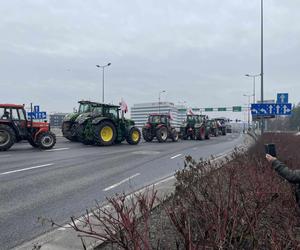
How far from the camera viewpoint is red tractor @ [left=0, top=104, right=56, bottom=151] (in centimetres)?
1830

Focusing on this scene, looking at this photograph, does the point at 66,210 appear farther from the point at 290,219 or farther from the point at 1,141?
the point at 1,141

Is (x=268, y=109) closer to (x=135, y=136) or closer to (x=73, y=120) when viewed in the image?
(x=135, y=136)

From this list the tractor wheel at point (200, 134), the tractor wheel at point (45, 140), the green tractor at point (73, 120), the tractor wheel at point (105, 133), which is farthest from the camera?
the tractor wheel at point (200, 134)

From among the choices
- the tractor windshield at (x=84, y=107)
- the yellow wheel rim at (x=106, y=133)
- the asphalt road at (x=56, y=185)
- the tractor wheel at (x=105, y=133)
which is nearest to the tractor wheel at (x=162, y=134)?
the tractor wheel at (x=105, y=133)

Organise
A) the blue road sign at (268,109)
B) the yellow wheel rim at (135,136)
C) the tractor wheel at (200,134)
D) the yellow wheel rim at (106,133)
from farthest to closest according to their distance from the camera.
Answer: the tractor wheel at (200,134)
the blue road sign at (268,109)
the yellow wheel rim at (135,136)
the yellow wheel rim at (106,133)

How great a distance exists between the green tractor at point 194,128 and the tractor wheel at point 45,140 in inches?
688

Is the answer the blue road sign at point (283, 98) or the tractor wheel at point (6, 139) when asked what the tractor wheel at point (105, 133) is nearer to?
the tractor wheel at point (6, 139)

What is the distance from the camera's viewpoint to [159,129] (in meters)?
28.8

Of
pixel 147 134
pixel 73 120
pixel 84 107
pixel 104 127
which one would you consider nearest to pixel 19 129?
pixel 104 127

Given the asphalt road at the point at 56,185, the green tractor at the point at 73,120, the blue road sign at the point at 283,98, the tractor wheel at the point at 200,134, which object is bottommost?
the asphalt road at the point at 56,185

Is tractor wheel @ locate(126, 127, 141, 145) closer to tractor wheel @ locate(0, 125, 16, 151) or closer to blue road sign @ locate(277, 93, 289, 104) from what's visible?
tractor wheel @ locate(0, 125, 16, 151)

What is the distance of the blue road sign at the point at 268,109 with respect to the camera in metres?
25.9

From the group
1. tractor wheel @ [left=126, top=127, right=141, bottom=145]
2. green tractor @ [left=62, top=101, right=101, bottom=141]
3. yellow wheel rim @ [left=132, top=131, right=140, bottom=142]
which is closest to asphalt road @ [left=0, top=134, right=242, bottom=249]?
tractor wheel @ [left=126, top=127, right=141, bottom=145]

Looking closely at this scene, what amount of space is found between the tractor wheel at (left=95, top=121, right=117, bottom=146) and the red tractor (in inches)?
121
